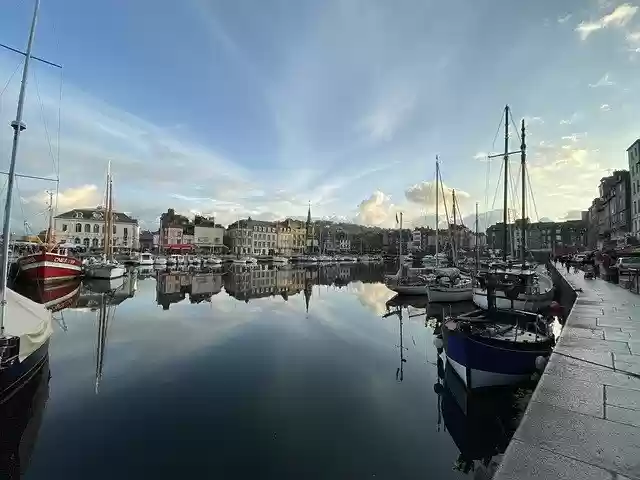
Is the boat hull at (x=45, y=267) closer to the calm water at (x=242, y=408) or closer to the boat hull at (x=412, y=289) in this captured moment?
the calm water at (x=242, y=408)

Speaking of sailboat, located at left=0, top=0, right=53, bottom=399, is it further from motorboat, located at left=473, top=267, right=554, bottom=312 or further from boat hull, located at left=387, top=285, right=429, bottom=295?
boat hull, located at left=387, top=285, right=429, bottom=295

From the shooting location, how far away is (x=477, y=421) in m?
9.74

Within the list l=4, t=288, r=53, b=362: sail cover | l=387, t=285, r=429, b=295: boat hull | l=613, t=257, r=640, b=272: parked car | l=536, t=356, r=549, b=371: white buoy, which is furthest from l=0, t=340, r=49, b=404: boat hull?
l=613, t=257, r=640, b=272: parked car

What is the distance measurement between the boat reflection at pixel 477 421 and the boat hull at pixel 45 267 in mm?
41649

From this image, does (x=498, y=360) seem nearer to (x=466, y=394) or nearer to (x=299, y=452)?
(x=466, y=394)

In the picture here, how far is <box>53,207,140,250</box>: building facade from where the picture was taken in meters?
96.9

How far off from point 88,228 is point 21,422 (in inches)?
4213

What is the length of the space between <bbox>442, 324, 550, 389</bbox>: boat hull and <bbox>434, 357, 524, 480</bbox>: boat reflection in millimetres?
376

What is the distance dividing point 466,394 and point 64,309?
87.3 ft

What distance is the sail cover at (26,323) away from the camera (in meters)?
10.0

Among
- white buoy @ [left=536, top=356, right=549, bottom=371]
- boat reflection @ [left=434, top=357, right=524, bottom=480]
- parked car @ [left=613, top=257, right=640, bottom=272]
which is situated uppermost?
parked car @ [left=613, top=257, right=640, bottom=272]

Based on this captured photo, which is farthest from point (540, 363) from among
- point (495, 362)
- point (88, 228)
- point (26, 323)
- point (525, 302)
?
point (88, 228)

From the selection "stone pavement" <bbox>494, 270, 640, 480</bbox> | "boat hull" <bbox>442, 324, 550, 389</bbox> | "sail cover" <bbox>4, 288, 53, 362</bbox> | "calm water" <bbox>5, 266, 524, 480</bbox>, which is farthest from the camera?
"boat hull" <bbox>442, 324, 550, 389</bbox>

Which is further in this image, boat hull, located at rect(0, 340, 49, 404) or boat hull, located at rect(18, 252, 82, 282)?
boat hull, located at rect(18, 252, 82, 282)
